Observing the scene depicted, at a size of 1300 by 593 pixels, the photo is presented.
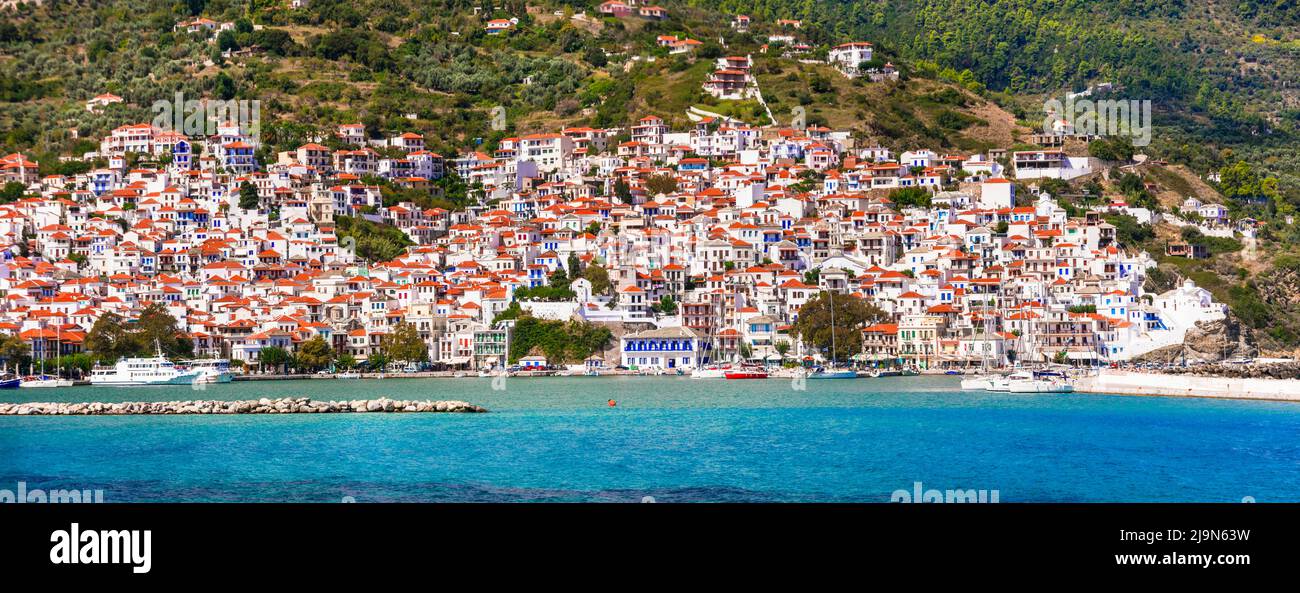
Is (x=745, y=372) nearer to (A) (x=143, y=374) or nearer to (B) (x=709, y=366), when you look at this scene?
(B) (x=709, y=366)

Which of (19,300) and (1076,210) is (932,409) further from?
(19,300)

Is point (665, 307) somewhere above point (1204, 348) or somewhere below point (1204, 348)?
above

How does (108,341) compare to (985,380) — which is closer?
(985,380)

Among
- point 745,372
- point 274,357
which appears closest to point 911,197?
point 745,372

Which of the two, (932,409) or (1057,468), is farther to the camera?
(932,409)

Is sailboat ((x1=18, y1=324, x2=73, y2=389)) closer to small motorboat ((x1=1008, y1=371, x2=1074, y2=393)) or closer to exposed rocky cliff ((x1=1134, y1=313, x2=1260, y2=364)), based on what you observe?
small motorboat ((x1=1008, y1=371, x2=1074, y2=393))
